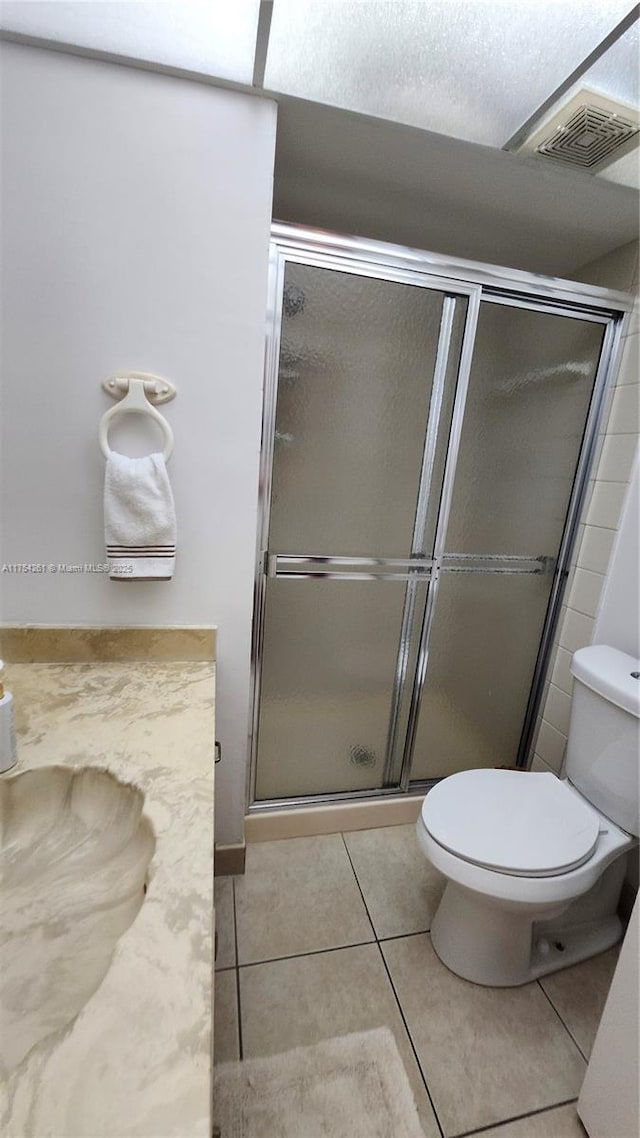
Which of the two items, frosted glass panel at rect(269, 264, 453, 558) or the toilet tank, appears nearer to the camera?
the toilet tank

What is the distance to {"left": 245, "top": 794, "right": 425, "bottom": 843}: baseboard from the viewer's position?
1650mm

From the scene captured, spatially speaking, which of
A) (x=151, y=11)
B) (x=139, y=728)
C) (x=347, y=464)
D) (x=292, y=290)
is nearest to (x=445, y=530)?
(x=347, y=464)

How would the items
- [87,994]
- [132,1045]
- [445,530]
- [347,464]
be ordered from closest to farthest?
[132,1045] → [87,994] → [347,464] → [445,530]

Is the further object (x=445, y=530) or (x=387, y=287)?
(x=445, y=530)

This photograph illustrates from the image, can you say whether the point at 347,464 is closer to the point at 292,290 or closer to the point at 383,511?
the point at 383,511

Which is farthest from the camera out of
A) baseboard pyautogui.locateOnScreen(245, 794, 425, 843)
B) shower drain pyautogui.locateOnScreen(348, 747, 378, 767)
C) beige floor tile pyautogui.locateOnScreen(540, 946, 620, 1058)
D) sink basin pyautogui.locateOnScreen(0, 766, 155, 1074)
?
shower drain pyautogui.locateOnScreen(348, 747, 378, 767)

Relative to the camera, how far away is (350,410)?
1448 mm

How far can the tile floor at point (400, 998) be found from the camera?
1.04 m

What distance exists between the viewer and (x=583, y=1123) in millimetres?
987

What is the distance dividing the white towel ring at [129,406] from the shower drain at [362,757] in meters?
1.27

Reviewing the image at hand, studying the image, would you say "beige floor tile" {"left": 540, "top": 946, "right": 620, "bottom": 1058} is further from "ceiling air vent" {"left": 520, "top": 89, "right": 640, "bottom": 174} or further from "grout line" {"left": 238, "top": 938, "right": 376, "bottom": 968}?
"ceiling air vent" {"left": 520, "top": 89, "right": 640, "bottom": 174}

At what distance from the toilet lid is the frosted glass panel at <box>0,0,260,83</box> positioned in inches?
69.3

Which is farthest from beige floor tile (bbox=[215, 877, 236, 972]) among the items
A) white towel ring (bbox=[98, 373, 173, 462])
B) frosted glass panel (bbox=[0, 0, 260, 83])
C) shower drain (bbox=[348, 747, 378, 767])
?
frosted glass panel (bbox=[0, 0, 260, 83])

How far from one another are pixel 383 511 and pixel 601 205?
1118 mm
